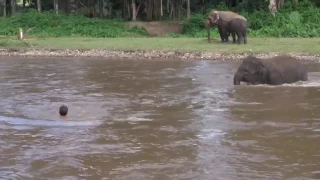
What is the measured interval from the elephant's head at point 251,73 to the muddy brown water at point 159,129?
0.36m

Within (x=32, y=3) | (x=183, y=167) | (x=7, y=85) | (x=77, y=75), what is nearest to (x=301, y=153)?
(x=183, y=167)

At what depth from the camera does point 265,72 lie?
15922mm

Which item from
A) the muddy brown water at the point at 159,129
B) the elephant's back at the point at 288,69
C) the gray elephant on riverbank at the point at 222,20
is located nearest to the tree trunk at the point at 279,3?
the gray elephant on riverbank at the point at 222,20

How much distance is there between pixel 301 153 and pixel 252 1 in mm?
Result: 33313

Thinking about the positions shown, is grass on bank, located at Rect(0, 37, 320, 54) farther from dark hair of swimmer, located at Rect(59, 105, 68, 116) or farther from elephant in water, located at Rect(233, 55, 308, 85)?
dark hair of swimmer, located at Rect(59, 105, 68, 116)

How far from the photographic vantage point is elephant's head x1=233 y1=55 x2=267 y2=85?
15.9 metres

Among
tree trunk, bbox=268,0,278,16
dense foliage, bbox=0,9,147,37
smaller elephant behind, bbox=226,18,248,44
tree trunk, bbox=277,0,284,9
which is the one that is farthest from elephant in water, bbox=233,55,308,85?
tree trunk, bbox=277,0,284,9

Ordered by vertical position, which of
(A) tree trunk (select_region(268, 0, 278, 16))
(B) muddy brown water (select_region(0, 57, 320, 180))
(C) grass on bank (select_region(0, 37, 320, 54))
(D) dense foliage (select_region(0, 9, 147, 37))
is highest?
(A) tree trunk (select_region(268, 0, 278, 16))

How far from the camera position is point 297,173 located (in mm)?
7484

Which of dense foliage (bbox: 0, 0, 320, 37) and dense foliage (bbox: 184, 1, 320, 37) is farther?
dense foliage (bbox: 0, 0, 320, 37)

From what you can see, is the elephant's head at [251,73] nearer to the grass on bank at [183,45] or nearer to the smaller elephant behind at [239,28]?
the grass on bank at [183,45]

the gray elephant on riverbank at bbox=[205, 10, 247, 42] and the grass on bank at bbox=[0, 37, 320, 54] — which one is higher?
the gray elephant on riverbank at bbox=[205, 10, 247, 42]

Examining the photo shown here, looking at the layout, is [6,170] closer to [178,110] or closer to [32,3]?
[178,110]

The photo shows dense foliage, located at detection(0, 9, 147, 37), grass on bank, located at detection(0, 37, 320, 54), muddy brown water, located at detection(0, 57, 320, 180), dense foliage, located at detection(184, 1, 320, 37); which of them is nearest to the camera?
muddy brown water, located at detection(0, 57, 320, 180)
